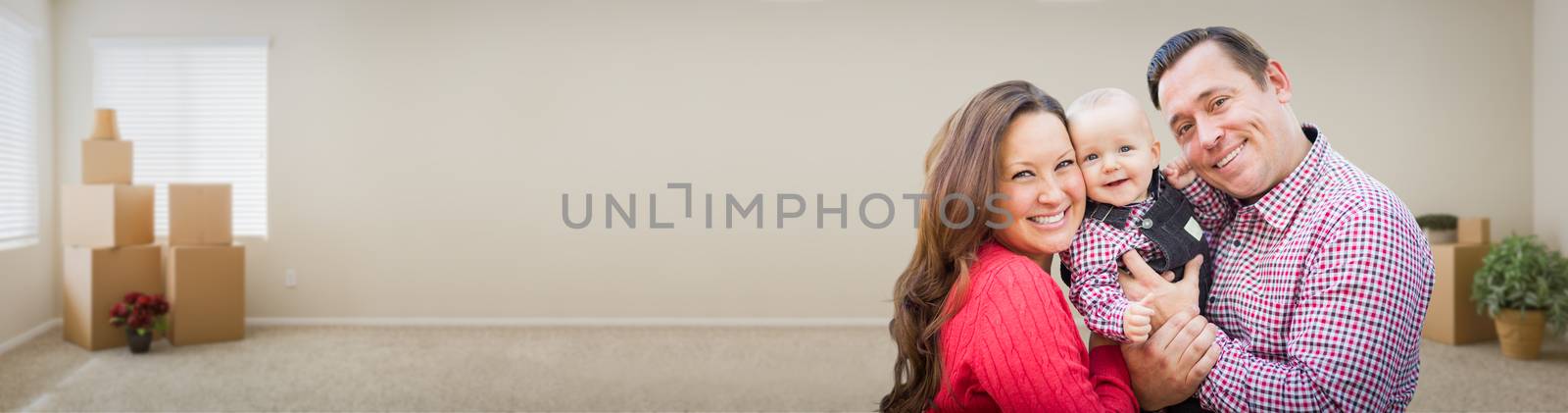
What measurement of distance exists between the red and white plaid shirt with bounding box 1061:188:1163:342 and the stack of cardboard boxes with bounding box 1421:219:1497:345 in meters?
4.51

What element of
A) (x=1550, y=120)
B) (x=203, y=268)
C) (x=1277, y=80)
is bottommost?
(x=203, y=268)

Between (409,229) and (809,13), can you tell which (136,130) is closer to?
(409,229)

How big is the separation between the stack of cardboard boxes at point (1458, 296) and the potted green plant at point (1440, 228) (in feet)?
0.37

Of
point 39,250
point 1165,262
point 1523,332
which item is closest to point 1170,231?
point 1165,262

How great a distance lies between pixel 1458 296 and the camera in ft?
15.3

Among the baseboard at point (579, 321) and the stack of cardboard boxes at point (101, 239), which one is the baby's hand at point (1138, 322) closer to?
the baseboard at point (579, 321)

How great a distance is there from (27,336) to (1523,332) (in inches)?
348

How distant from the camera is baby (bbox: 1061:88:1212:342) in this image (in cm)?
142

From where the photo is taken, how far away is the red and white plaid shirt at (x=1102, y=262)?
1396 millimetres

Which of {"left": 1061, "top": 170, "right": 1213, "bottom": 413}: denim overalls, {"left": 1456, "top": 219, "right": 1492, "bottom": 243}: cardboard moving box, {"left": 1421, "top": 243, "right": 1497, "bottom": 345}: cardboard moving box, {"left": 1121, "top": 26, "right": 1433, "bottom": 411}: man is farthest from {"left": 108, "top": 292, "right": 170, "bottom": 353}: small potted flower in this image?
{"left": 1456, "top": 219, "right": 1492, "bottom": 243}: cardboard moving box

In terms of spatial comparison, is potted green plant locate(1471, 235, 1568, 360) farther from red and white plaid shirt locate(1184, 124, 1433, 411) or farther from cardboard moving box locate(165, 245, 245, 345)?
cardboard moving box locate(165, 245, 245, 345)

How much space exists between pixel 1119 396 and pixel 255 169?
19.5 feet

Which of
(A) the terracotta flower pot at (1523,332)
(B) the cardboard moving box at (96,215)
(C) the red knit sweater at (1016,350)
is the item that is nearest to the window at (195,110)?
(B) the cardboard moving box at (96,215)

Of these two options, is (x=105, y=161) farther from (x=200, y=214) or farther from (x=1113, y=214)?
(x=1113, y=214)
